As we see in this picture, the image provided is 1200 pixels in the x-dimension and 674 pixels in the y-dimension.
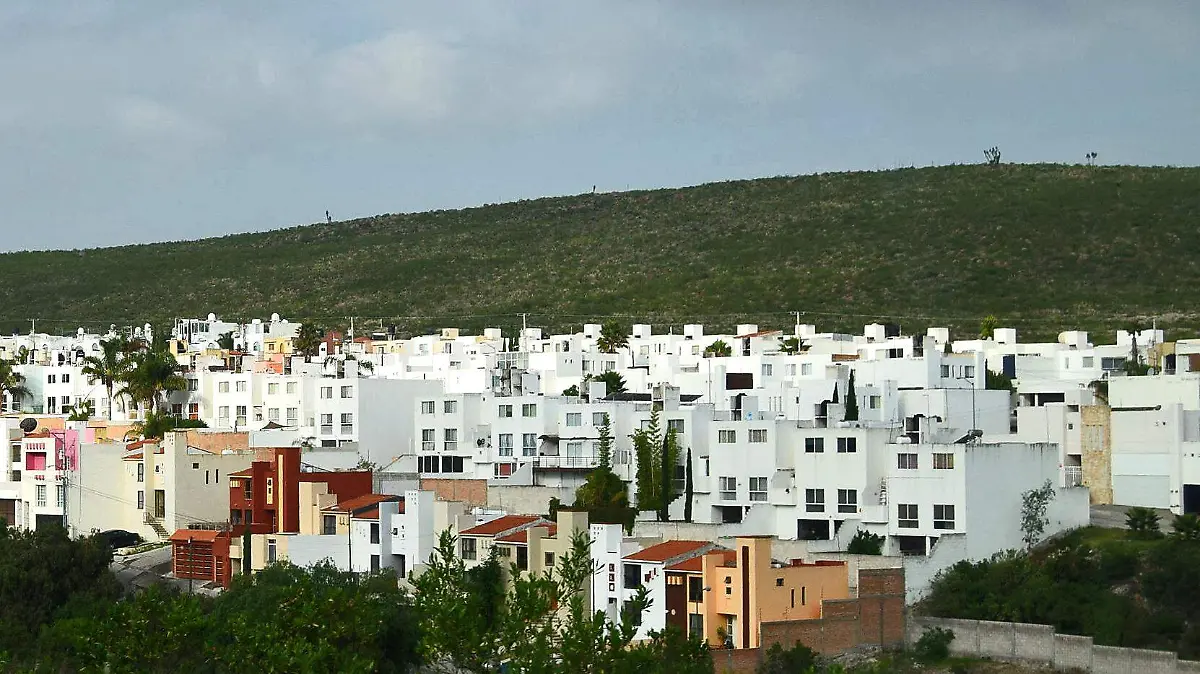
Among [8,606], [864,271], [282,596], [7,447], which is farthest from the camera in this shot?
[864,271]

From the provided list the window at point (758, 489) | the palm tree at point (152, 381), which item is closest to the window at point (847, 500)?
the window at point (758, 489)

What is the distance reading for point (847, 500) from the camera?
54281mm

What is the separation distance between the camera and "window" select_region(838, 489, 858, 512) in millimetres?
54075

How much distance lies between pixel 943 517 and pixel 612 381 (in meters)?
24.1

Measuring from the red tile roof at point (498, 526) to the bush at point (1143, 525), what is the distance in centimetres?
1579

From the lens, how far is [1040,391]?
216 feet

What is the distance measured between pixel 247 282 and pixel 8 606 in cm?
9913

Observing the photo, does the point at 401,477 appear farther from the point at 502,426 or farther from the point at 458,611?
the point at 458,611

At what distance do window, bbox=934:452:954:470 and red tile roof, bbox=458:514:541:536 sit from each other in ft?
35.3

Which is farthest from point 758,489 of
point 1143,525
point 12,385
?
point 12,385

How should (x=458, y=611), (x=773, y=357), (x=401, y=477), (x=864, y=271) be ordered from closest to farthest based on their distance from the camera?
(x=458, y=611) → (x=401, y=477) → (x=773, y=357) → (x=864, y=271)

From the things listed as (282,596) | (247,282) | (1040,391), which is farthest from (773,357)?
(247,282)

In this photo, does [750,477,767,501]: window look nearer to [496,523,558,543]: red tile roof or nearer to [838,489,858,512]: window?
[838,489,858,512]: window

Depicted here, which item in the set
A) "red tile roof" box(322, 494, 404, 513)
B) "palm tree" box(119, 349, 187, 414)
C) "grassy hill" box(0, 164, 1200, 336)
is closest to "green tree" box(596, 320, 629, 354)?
"palm tree" box(119, 349, 187, 414)
